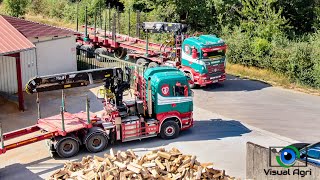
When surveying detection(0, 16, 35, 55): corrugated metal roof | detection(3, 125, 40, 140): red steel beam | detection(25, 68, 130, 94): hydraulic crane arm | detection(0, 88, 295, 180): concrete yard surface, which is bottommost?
detection(0, 88, 295, 180): concrete yard surface

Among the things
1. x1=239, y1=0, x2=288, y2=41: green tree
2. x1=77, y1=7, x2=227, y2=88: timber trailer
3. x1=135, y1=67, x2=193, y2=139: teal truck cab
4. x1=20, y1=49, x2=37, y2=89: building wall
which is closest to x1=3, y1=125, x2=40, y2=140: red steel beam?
x1=135, y1=67, x2=193, y2=139: teal truck cab

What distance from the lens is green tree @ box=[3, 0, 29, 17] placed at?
1725 inches

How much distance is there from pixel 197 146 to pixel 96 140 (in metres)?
3.70

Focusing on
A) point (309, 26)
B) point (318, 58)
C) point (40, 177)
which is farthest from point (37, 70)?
point (309, 26)

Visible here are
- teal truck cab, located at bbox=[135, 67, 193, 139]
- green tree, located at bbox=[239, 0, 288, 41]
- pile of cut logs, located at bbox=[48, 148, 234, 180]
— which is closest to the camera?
pile of cut logs, located at bbox=[48, 148, 234, 180]

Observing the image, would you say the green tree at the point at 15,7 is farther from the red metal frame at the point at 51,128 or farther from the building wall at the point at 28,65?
the red metal frame at the point at 51,128

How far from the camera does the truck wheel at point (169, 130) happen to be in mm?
19312

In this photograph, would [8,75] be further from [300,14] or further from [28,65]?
[300,14]

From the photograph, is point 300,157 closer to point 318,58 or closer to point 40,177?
point 40,177

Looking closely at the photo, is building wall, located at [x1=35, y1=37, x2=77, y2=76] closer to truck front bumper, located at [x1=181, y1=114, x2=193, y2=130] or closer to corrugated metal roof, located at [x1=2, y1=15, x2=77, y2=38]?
corrugated metal roof, located at [x1=2, y1=15, x2=77, y2=38]

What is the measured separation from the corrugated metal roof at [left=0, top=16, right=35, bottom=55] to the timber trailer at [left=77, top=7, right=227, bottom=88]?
6.21 metres

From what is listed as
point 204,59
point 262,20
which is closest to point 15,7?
point 262,20

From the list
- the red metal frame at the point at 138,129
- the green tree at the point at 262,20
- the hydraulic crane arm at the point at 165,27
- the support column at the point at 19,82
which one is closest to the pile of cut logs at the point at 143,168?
the red metal frame at the point at 138,129

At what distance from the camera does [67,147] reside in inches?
701
